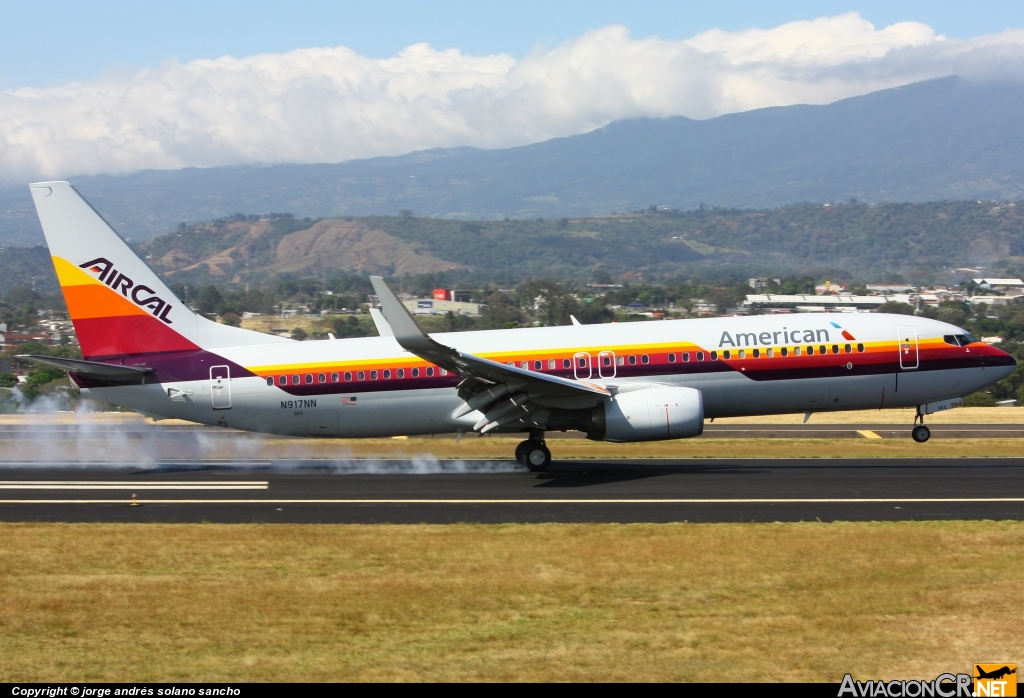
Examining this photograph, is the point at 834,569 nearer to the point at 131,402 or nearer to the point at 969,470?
the point at 969,470

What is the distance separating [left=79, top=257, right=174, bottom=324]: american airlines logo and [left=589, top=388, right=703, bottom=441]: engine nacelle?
12941mm

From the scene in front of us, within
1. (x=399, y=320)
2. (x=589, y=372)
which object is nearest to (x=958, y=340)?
(x=589, y=372)

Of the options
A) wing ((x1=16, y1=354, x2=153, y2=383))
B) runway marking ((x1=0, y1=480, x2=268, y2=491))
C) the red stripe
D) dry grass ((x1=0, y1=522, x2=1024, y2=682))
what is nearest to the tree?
the red stripe

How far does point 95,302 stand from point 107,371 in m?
2.15

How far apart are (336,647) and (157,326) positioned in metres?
18.9

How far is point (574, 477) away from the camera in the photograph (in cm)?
2869

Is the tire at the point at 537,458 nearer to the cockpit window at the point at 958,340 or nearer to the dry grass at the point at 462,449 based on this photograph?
the dry grass at the point at 462,449

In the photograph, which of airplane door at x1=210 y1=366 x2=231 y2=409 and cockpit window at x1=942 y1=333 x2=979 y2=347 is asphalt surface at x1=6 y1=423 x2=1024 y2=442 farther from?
cockpit window at x1=942 y1=333 x2=979 y2=347

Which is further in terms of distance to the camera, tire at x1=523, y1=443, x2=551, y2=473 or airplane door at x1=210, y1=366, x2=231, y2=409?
airplane door at x1=210, y1=366, x2=231, y2=409

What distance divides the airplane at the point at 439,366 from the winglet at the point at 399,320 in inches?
150

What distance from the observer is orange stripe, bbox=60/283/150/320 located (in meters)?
29.5

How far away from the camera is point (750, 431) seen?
5022 centimetres

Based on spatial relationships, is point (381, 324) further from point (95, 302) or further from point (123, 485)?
point (123, 485)

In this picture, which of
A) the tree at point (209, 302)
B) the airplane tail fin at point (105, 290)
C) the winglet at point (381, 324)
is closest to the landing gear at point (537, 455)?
the winglet at point (381, 324)
